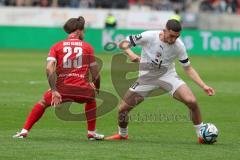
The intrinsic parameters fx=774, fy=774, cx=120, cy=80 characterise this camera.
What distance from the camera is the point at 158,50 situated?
41.4ft

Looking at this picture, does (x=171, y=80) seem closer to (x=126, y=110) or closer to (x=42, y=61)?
(x=126, y=110)

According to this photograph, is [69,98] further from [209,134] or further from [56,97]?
[209,134]

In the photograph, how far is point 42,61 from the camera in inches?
1325

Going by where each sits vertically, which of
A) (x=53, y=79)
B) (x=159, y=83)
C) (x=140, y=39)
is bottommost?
(x=159, y=83)

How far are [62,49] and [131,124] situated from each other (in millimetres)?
3557

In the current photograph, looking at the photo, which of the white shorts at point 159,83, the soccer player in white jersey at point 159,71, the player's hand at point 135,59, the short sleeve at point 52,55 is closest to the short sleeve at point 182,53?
the soccer player in white jersey at point 159,71

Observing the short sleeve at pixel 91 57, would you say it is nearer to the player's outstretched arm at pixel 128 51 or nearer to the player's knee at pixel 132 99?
the player's outstretched arm at pixel 128 51

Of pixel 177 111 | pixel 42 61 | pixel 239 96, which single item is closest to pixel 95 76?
pixel 177 111

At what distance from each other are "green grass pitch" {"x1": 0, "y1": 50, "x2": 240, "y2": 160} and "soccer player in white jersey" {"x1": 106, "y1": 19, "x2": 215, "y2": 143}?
53 cm

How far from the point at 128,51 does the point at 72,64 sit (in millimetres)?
958

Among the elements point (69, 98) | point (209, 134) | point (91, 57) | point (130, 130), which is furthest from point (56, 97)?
point (130, 130)

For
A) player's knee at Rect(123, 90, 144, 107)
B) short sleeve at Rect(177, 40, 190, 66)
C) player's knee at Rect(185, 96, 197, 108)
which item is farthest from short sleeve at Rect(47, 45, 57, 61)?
player's knee at Rect(185, 96, 197, 108)

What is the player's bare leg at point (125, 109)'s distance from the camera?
1288 centimetres

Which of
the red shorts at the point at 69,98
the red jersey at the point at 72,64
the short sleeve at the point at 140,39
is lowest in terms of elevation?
the red shorts at the point at 69,98
